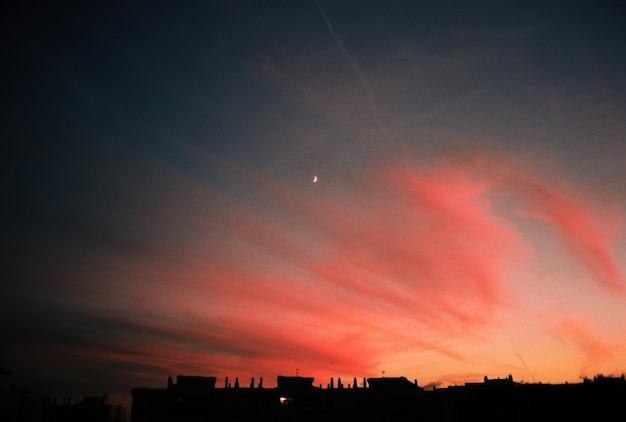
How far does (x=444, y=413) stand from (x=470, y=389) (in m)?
13.5

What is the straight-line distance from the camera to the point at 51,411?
93.8 m

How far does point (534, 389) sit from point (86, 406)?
96.4 metres

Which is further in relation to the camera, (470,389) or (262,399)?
(470,389)

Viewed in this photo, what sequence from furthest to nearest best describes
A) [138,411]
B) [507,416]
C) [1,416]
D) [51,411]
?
[51,411]
[1,416]
[507,416]
[138,411]

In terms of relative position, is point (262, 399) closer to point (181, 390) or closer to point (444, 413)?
point (181, 390)

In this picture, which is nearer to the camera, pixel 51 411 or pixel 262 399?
pixel 262 399

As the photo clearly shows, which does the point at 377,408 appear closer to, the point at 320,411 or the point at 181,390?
the point at 320,411

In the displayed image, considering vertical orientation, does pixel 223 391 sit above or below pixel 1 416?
above

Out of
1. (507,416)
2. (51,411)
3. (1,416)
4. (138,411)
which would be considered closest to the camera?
(138,411)

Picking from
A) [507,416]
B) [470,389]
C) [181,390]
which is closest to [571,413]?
[507,416]

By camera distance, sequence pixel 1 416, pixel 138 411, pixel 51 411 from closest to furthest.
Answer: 1. pixel 138 411
2. pixel 1 416
3. pixel 51 411

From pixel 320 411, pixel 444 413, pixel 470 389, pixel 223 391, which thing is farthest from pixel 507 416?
pixel 223 391

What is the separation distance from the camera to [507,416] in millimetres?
76188

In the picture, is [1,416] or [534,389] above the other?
[534,389]
